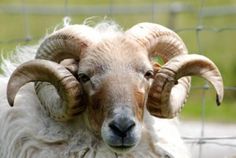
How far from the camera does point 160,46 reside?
7152mm

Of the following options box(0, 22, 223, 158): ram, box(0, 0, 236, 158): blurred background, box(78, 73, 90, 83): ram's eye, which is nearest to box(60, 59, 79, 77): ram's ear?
box(0, 22, 223, 158): ram

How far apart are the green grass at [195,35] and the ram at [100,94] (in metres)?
7.58

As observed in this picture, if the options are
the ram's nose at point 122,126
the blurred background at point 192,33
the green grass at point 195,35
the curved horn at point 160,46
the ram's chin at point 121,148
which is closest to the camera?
the ram's nose at point 122,126

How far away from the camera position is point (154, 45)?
708 centimetres

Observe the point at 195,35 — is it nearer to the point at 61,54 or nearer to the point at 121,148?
the point at 61,54

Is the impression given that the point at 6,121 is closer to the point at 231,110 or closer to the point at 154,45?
the point at 154,45

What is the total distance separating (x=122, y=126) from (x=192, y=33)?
49.1 ft

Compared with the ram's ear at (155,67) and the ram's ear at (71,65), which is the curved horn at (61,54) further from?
the ram's ear at (155,67)

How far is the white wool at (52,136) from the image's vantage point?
23.3 feet

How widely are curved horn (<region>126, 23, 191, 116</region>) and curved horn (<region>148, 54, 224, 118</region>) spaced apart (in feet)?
0.03

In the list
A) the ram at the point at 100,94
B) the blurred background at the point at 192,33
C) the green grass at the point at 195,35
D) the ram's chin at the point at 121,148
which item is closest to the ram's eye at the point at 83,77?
the ram at the point at 100,94

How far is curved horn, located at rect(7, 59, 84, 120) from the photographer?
6.80 m

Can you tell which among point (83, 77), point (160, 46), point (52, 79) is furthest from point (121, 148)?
point (160, 46)

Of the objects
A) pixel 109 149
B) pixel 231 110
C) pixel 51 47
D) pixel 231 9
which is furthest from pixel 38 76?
pixel 231 9
